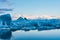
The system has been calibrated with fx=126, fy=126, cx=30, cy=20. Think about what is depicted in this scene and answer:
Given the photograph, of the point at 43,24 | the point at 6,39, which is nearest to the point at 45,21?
the point at 43,24

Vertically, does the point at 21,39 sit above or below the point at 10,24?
below

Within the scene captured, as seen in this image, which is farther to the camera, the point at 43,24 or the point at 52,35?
the point at 52,35

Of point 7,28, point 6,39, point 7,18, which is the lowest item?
point 6,39

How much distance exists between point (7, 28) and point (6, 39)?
0.65m

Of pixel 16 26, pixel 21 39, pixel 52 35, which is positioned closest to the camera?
pixel 16 26

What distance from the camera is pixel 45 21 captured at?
3.21 m

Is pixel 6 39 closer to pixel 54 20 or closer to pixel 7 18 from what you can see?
pixel 7 18

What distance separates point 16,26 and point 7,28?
9.1 inches

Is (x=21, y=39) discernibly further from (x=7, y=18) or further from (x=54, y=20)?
(x=54, y=20)

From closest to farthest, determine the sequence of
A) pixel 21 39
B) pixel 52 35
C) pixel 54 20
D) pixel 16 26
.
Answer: pixel 16 26, pixel 54 20, pixel 21 39, pixel 52 35

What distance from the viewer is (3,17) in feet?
10.6

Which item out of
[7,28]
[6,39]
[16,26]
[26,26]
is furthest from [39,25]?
[6,39]

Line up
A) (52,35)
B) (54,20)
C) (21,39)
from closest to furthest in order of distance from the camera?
(54,20), (21,39), (52,35)

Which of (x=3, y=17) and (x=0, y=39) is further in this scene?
(x=0, y=39)
